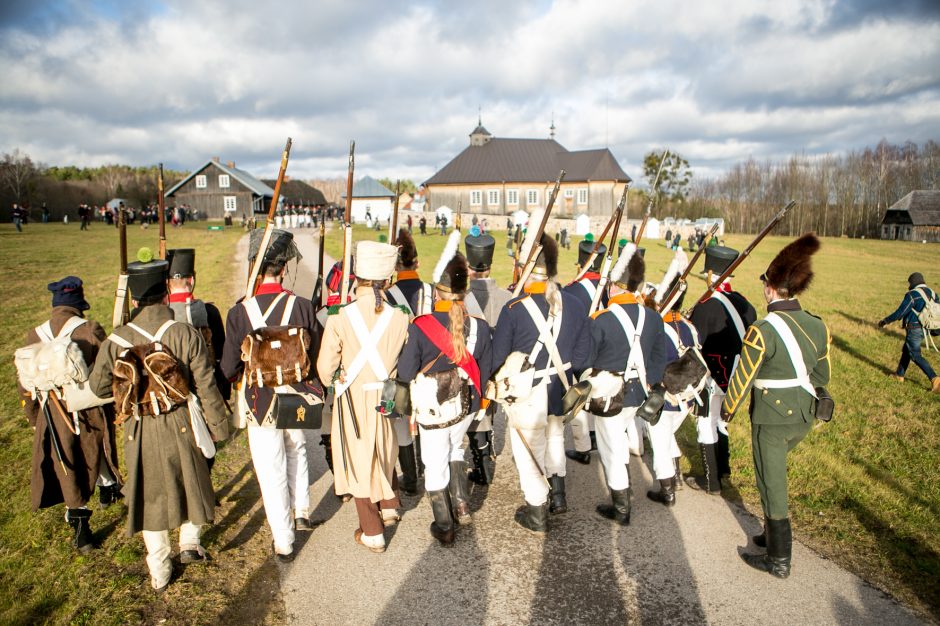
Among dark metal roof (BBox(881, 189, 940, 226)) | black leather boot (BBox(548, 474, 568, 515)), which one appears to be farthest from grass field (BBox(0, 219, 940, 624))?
dark metal roof (BBox(881, 189, 940, 226))

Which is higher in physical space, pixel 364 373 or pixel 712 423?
pixel 364 373

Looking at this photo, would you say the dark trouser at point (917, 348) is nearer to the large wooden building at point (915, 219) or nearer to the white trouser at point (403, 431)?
the white trouser at point (403, 431)

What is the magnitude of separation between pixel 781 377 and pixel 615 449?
1.43 m

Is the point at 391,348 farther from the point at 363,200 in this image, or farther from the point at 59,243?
the point at 363,200

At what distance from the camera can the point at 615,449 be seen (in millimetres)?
4758

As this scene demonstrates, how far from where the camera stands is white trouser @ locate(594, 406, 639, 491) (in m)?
4.76

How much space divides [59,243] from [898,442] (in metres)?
37.6

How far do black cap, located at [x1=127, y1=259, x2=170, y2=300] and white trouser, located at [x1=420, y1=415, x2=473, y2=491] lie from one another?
2.15 metres

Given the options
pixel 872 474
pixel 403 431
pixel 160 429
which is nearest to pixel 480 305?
pixel 403 431

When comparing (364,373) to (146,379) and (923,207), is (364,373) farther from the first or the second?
(923,207)

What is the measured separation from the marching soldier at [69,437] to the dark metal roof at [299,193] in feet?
251

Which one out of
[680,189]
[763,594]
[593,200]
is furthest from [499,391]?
[680,189]

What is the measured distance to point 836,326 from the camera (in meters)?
14.8

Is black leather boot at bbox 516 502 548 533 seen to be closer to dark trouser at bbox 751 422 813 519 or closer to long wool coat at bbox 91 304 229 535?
dark trouser at bbox 751 422 813 519
